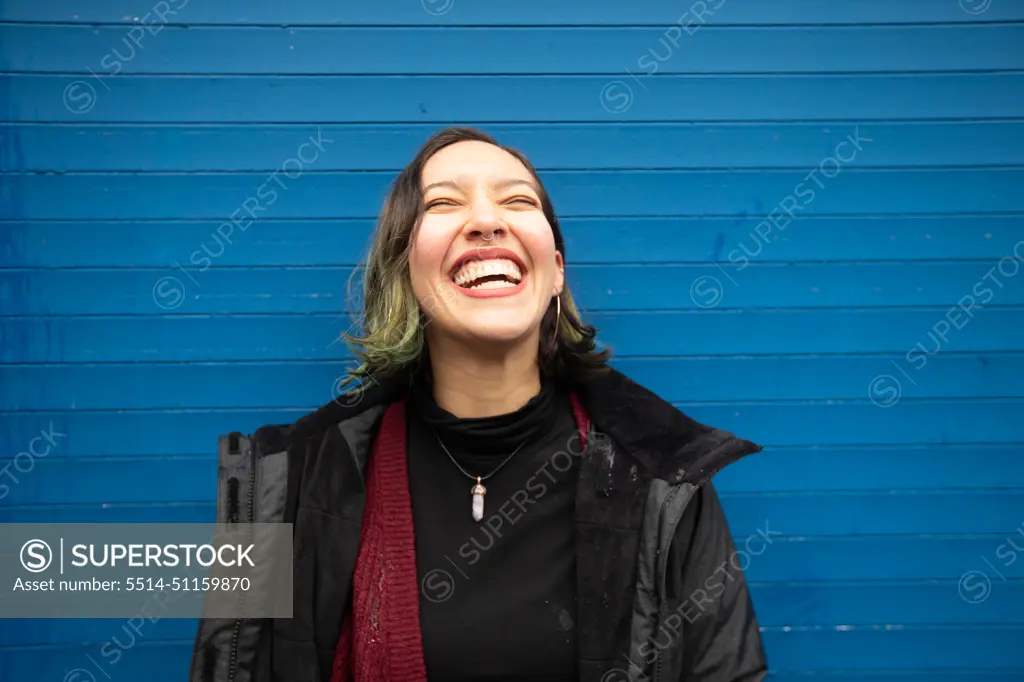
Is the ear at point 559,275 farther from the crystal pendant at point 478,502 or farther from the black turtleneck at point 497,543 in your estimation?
the crystal pendant at point 478,502

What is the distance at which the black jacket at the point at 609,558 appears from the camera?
6.97 feet

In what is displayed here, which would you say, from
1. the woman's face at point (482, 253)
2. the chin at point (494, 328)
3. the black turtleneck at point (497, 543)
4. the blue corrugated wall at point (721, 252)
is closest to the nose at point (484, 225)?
the woman's face at point (482, 253)

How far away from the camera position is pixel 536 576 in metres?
2.22

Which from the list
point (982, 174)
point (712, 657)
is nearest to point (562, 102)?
point (982, 174)

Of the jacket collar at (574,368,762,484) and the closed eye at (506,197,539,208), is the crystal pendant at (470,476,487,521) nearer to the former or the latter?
the jacket collar at (574,368,762,484)

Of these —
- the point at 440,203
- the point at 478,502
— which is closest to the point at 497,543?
the point at 478,502

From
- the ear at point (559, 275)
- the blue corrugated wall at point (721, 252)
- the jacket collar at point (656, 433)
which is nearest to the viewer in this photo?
the jacket collar at point (656, 433)

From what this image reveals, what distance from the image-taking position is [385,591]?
2.15 meters

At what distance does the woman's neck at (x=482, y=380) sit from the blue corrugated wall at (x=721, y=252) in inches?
30.4

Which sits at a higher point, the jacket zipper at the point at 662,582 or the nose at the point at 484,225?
the nose at the point at 484,225

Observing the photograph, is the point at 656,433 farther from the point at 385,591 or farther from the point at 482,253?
the point at 385,591

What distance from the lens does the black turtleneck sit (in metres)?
2.13

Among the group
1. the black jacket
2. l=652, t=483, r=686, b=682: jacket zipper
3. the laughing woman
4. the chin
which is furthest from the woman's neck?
l=652, t=483, r=686, b=682: jacket zipper

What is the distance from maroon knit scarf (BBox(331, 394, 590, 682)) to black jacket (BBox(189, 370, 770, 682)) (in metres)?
0.05
